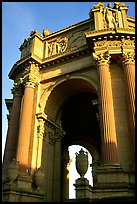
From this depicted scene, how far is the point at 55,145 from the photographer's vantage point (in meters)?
20.3

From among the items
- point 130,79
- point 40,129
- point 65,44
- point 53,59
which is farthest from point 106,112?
point 65,44

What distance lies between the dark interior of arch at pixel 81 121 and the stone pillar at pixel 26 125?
19.3 feet

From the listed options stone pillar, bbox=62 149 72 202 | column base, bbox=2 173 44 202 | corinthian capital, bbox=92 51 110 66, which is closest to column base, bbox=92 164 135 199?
column base, bbox=2 173 44 202

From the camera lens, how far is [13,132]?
18.9 meters

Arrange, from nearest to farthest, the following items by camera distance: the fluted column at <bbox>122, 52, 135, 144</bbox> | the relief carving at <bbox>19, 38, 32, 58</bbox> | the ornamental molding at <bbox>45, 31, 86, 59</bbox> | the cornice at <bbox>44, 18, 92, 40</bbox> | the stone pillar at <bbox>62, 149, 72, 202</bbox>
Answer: the fluted column at <bbox>122, 52, 135, 144</bbox> < the ornamental molding at <bbox>45, 31, 86, 59</bbox> < the cornice at <bbox>44, 18, 92, 40</bbox> < the relief carving at <bbox>19, 38, 32, 58</bbox> < the stone pillar at <bbox>62, 149, 72, 202</bbox>

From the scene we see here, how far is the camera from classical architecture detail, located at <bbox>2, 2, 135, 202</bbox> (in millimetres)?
13508

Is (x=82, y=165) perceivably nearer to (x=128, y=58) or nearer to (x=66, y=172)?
(x=128, y=58)

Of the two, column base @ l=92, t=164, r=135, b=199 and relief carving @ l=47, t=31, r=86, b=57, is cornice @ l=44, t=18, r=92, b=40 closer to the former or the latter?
relief carving @ l=47, t=31, r=86, b=57

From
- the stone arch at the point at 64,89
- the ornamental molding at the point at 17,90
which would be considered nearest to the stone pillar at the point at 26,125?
the stone arch at the point at 64,89

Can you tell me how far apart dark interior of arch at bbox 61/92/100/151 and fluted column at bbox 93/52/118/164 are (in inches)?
273

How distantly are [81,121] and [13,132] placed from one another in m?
11.0

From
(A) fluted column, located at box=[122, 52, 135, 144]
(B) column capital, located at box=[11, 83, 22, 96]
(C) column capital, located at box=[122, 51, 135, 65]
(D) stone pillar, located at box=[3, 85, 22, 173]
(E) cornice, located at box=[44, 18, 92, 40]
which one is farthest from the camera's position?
(E) cornice, located at box=[44, 18, 92, 40]

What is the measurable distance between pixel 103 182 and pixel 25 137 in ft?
23.0

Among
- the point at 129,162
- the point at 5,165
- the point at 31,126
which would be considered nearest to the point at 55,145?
the point at 31,126
